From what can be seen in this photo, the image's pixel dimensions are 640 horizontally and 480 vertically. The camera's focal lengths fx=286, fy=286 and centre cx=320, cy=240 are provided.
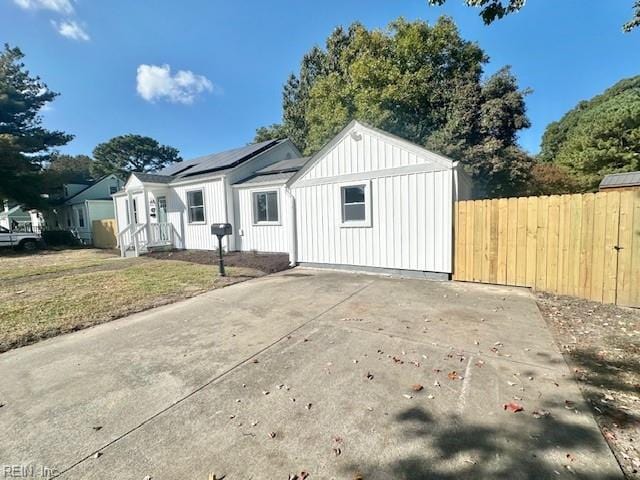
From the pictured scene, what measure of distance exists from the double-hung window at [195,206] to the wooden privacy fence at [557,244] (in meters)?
10.6

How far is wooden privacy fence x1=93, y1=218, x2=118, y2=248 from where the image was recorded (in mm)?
19009

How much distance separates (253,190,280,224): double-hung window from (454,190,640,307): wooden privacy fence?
21.2 feet

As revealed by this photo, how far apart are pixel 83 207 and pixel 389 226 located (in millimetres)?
26821

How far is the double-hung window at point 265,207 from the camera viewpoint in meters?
10.9

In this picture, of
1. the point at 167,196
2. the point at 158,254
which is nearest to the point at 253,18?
the point at 167,196

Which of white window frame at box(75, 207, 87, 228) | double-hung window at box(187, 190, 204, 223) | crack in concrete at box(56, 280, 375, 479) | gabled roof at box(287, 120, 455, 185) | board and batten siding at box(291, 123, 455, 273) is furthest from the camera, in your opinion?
white window frame at box(75, 207, 87, 228)

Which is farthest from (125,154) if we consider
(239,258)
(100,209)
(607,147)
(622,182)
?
(607,147)

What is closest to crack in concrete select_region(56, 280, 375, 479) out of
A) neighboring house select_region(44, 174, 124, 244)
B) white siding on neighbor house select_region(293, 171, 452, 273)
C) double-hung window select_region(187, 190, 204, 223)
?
white siding on neighbor house select_region(293, 171, 452, 273)

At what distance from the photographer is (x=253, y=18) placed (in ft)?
34.8

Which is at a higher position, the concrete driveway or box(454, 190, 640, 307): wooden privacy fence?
box(454, 190, 640, 307): wooden privacy fence

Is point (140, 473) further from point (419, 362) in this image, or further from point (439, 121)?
point (439, 121)

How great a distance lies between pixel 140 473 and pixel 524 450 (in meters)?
2.59

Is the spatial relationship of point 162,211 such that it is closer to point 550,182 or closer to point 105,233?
point 105,233

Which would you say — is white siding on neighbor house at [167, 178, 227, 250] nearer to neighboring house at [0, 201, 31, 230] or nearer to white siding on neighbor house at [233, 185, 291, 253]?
white siding on neighbor house at [233, 185, 291, 253]
